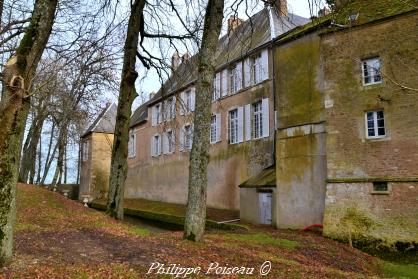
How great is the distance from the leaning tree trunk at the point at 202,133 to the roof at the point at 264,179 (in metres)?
8.40

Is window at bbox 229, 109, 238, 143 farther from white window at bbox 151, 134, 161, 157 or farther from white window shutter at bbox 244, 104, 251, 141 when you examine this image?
white window at bbox 151, 134, 161, 157

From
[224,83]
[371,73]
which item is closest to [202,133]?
[371,73]

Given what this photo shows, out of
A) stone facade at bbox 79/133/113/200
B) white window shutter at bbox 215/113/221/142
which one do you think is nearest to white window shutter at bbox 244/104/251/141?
white window shutter at bbox 215/113/221/142

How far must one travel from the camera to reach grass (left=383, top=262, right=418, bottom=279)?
9.99 m

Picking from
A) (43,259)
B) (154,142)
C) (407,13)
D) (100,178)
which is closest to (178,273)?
(43,259)

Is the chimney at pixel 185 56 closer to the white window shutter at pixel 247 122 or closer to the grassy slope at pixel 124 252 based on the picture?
the grassy slope at pixel 124 252

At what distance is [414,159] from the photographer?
12.8 metres

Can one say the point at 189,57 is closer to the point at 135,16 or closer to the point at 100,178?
the point at 135,16

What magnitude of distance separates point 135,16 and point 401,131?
9391 millimetres

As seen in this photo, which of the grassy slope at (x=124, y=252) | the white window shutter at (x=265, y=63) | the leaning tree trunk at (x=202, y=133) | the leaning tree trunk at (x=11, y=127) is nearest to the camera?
the leaning tree trunk at (x=11, y=127)

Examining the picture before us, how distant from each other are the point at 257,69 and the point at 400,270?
13.3 meters

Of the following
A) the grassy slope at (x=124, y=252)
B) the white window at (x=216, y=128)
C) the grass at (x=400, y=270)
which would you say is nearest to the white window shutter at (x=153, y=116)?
the white window at (x=216, y=128)

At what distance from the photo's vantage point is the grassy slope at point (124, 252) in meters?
6.02

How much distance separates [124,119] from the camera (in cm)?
1302
